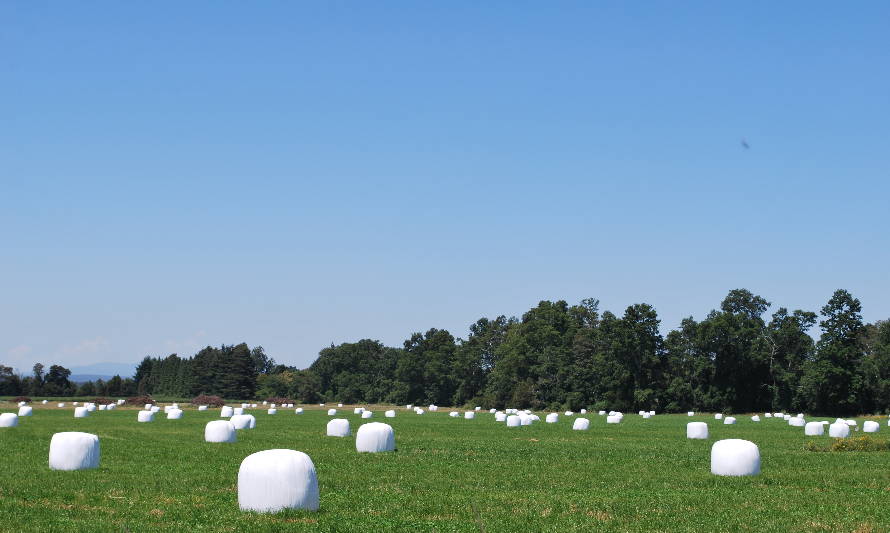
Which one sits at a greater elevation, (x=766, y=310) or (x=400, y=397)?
(x=766, y=310)

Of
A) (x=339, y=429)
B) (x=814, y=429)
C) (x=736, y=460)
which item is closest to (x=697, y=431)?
(x=814, y=429)

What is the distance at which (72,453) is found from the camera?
26.8 meters

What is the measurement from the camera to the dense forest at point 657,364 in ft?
337

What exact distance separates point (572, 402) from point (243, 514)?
104655 millimetres

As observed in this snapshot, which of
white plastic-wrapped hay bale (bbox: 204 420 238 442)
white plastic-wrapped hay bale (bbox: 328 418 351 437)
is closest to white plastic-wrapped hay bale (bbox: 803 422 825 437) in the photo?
white plastic-wrapped hay bale (bbox: 328 418 351 437)

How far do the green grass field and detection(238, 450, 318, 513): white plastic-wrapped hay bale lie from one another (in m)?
0.30

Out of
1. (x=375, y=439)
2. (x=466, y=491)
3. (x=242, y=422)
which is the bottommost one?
(x=466, y=491)

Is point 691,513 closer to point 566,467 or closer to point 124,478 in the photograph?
point 566,467

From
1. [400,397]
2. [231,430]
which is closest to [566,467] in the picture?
[231,430]

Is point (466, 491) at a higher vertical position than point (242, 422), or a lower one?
lower

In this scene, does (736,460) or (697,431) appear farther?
(697,431)

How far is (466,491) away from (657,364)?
316 feet

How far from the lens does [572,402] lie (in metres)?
121

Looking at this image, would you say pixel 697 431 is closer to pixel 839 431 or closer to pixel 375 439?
pixel 839 431
